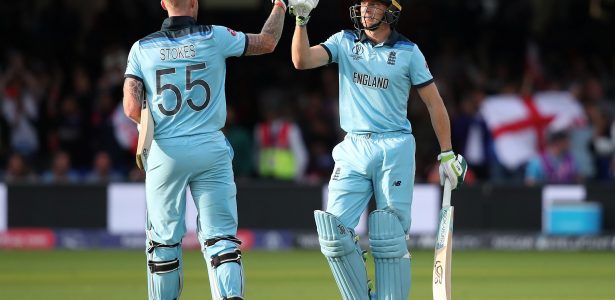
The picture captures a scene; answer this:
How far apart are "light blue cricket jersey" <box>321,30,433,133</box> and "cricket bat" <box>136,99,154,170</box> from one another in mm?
1046

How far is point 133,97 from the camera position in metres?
6.68

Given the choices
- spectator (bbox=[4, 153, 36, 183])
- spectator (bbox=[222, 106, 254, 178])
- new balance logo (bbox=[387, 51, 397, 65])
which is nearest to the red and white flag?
spectator (bbox=[222, 106, 254, 178])

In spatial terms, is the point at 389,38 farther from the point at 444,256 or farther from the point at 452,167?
the point at 444,256

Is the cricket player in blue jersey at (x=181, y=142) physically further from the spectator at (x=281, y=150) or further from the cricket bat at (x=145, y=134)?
the spectator at (x=281, y=150)

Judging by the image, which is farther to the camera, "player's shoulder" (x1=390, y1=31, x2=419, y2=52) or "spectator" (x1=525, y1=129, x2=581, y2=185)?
"spectator" (x1=525, y1=129, x2=581, y2=185)

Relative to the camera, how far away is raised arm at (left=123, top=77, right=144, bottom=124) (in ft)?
21.9

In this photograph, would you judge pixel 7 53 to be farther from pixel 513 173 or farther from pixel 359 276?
pixel 359 276

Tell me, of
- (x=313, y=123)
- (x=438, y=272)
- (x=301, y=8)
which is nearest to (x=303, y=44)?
(x=301, y=8)

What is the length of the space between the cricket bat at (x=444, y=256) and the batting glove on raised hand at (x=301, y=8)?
120cm

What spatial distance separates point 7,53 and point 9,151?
140 cm

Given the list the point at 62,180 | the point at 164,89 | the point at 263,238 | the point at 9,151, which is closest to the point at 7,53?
the point at 9,151

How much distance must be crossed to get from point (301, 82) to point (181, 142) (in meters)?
9.18

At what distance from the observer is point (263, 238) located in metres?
12.7

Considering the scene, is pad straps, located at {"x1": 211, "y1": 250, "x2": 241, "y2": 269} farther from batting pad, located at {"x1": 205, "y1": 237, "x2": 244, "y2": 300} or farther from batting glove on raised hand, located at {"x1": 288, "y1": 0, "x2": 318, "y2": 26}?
batting glove on raised hand, located at {"x1": 288, "y1": 0, "x2": 318, "y2": 26}
